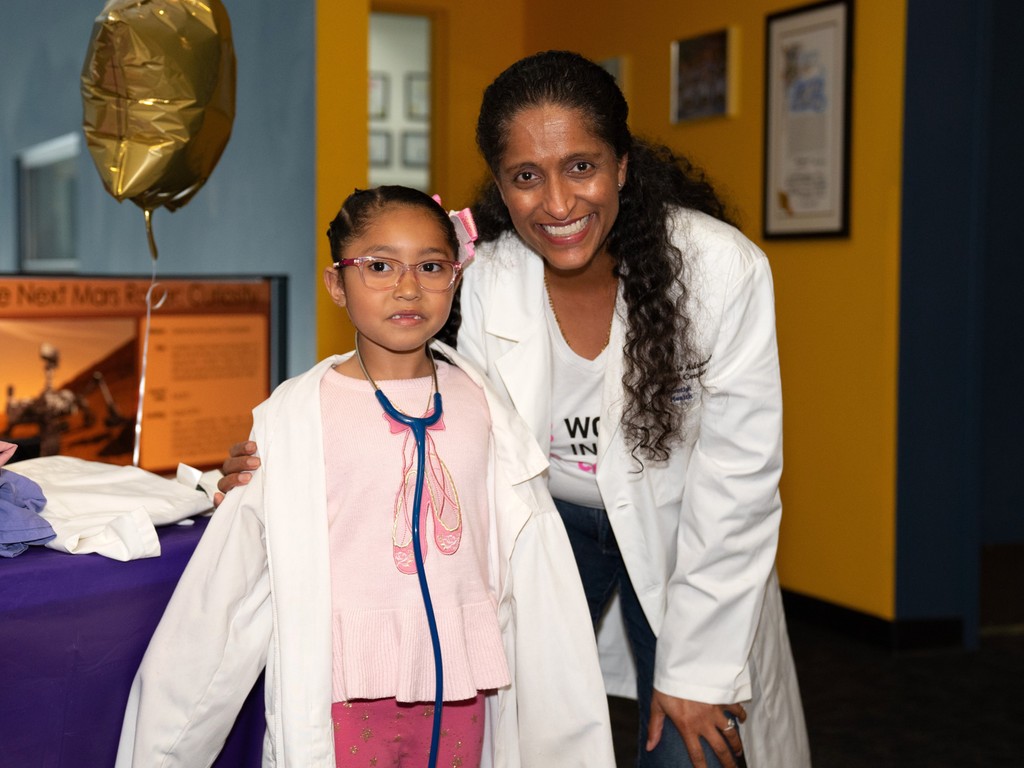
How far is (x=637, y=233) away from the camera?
5.49 ft

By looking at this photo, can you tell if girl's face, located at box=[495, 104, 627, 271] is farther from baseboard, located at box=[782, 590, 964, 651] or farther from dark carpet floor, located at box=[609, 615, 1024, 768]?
baseboard, located at box=[782, 590, 964, 651]

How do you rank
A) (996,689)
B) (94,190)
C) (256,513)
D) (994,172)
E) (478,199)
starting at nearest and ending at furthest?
(256,513) → (478,199) → (94,190) → (996,689) → (994,172)

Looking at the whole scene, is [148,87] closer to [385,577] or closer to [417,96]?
[385,577]

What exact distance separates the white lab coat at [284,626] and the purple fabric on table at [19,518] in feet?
0.57

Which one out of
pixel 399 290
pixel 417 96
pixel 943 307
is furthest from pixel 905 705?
pixel 417 96

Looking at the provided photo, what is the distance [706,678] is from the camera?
64.7 inches

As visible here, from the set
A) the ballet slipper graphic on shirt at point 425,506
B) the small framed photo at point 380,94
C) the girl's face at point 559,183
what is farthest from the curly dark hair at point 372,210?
the small framed photo at point 380,94

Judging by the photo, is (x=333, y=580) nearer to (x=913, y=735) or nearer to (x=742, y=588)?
(x=742, y=588)

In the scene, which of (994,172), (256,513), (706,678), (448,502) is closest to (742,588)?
(706,678)

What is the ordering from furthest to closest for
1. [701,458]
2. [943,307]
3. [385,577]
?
[943,307], [701,458], [385,577]

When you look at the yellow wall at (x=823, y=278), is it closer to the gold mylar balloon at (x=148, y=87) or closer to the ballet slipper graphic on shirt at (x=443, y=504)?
the gold mylar balloon at (x=148, y=87)

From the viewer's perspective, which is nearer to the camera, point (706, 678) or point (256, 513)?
point (256, 513)

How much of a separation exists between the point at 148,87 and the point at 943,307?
260 cm

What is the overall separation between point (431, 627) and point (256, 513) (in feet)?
0.83
